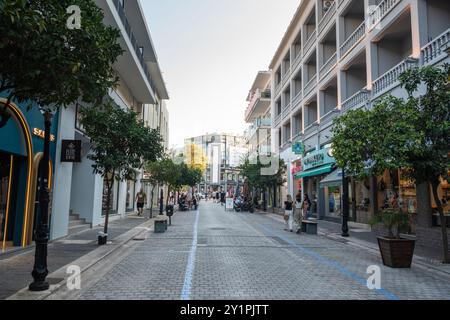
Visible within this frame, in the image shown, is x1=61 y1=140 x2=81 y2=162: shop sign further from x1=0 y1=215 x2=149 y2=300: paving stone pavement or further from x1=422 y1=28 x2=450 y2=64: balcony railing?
x1=422 y1=28 x2=450 y2=64: balcony railing

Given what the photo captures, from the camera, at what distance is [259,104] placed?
49.6m

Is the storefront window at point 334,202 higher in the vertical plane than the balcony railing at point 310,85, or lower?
lower

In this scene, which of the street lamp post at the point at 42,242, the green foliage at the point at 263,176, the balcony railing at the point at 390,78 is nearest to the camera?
the street lamp post at the point at 42,242

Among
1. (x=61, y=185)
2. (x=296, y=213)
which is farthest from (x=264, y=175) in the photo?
(x=61, y=185)

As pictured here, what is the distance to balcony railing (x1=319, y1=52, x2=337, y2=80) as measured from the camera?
927 inches

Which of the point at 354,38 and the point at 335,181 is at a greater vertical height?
the point at 354,38

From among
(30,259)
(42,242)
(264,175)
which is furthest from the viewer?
(264,175)

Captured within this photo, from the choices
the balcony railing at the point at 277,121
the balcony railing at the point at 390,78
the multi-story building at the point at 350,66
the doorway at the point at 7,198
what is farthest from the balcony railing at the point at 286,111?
the doorway at the point at 7,198

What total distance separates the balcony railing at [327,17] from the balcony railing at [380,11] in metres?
5.70

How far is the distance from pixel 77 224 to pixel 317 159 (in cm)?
1527

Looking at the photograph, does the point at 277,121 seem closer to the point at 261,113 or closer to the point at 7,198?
the point at 261,113

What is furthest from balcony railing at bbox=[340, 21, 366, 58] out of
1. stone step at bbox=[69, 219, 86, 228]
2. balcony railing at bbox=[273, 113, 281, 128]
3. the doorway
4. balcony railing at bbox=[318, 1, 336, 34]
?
balcony railing at bbox=[273, 113, 281, 128]

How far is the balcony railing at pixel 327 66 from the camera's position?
23.5 m

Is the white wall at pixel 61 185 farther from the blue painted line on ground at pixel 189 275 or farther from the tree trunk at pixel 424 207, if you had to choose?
the tree trunk at pixel 424 207
